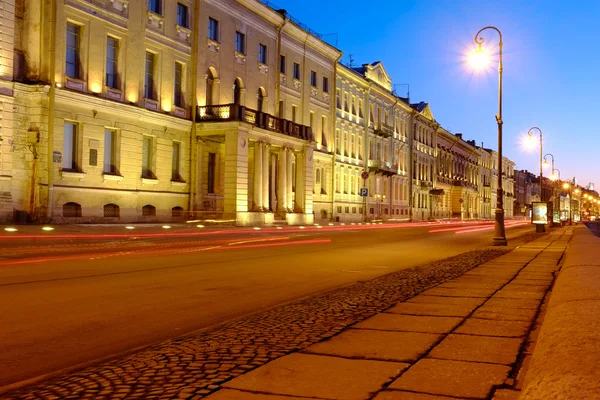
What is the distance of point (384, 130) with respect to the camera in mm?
66688

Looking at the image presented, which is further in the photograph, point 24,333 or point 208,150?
point 208,150

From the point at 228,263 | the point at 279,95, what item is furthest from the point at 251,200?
the point at 228,263

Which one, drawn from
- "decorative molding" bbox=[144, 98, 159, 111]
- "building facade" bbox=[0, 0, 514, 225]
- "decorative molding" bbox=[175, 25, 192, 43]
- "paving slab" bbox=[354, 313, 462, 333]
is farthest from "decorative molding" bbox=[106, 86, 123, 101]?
"paving slab" bbox=[354, 313, 462, 333]

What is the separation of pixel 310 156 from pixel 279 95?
4.99 metres

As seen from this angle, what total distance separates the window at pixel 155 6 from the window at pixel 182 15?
1833 mm

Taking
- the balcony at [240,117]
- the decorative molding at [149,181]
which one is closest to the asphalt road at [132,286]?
the decorative molding at [149,181]

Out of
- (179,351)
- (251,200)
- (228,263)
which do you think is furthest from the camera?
(251,200)

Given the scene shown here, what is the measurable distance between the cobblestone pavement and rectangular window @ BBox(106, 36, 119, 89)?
23255 mm

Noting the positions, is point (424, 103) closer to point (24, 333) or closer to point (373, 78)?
point (373, 78)

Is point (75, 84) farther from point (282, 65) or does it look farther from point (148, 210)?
point (282, 65)

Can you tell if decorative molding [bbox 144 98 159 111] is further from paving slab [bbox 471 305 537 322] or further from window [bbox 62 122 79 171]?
paving slab [bbox 471 305 537 322]

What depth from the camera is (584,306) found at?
539 cm

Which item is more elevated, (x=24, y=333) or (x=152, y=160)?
(x=152, y=160)

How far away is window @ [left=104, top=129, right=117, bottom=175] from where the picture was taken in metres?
29.4
